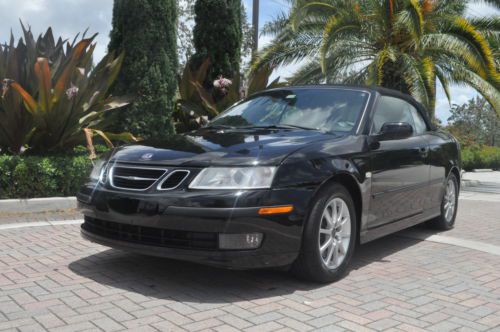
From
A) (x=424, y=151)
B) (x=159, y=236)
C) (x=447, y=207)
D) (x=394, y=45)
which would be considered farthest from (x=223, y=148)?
(x=394, y=45)

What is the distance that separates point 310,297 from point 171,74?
690 centimetres

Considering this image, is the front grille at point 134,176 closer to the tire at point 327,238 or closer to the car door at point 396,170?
the tire at point 327,238

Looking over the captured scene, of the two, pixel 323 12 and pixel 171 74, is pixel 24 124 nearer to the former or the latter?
pixel 171 74

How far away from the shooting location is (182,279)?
4238mm

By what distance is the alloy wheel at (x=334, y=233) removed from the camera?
4.22 meters

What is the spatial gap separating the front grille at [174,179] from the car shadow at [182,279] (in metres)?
0.76

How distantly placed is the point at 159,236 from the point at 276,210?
836mm

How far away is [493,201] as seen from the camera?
35.0ft

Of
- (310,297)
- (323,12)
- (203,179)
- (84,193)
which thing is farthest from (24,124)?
(323,12)

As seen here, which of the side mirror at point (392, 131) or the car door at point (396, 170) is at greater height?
the side mirror at point (392, 131)

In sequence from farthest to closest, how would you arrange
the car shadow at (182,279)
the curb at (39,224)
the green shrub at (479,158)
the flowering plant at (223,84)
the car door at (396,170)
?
the green shrub at (479,158)
the flowering plant at (223,84)
the curb at (39,224)
the car door at (396,170)
the car shadow at (182,279)

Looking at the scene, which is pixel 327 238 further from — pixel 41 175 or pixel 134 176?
pixel 41 175

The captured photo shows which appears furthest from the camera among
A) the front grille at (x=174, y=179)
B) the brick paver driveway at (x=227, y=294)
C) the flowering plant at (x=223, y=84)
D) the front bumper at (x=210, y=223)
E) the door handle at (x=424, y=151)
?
the flowering plant at (x=223, y=84)

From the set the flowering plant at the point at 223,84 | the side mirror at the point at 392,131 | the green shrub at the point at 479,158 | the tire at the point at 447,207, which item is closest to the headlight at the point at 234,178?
the side mirror at the point at 392,131
